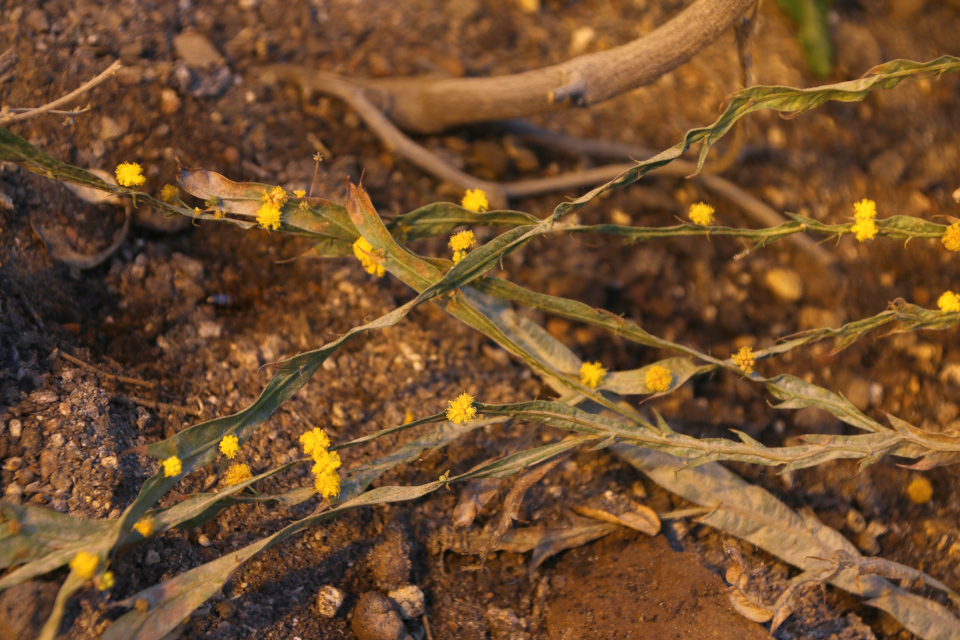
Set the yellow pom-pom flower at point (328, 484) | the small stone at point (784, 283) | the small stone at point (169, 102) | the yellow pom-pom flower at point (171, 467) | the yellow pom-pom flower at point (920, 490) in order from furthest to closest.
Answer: the small stone at point (784, 283), the small stone at point (169, 102), the yellow pom-pom flower at point (920, 490), the yellow pom-pom flower at point (328, 484), the yellow pom-pom flower at point (171, 467)

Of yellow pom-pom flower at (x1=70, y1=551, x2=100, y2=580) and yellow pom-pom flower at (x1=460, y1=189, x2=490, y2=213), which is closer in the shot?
yellow pom-pom flower at (x1=70, y1=551, x2=100, y2=580)

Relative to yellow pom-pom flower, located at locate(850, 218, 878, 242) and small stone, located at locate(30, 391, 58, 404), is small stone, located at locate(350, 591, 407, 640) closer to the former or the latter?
small stone, located at locate(30, 391, 58, 404)

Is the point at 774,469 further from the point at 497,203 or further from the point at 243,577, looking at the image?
the point at 243,577

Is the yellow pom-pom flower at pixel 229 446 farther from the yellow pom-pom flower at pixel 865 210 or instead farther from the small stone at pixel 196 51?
the yellow pom-pom flower at pixel 865 210

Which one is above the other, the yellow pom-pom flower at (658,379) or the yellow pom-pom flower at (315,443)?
the yellow pom-pom flower at (658,379)

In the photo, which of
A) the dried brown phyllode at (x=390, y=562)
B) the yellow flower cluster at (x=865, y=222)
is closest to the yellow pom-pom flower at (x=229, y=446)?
the dried brown phyllode at (x=390, y=562)

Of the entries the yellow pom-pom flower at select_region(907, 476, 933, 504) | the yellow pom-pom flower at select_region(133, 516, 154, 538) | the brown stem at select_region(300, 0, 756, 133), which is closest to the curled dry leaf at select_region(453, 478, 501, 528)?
the yellow pom-pom flower at select_region(133, 516, 154, 538)

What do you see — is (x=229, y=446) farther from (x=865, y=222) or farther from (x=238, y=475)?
(x=865, y=222)
